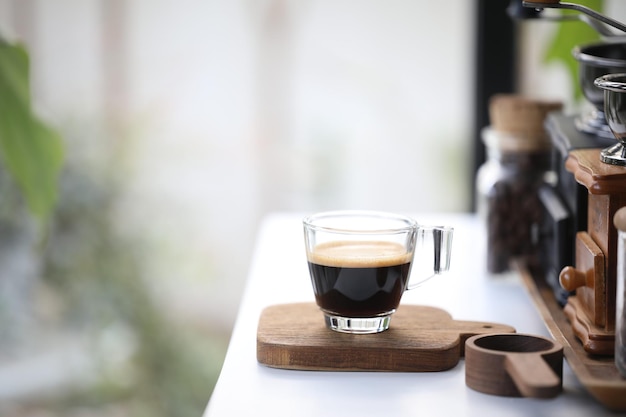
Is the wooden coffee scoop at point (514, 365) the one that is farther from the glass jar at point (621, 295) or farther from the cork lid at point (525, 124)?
the cork lid at point (525, 124)

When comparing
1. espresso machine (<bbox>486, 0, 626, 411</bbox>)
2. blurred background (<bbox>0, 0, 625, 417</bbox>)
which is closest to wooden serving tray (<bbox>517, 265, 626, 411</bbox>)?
espresso machine (<bbox>486, 0, 626, 411</bbox>)

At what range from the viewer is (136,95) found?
2.92 metres

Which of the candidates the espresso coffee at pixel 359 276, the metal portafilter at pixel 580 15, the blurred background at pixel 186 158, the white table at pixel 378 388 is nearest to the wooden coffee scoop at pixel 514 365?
the white table at pixel 378 388

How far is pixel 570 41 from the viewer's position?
1708 millimetres

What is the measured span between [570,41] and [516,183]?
1.31ft

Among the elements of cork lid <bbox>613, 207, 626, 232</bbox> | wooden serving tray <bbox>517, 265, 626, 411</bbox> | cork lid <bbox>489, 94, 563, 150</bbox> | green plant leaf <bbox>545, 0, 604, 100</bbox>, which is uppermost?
green plant leaf <bbox>545, 0, 604, 100</bbox>

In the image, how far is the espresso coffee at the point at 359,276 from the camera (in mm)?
1075

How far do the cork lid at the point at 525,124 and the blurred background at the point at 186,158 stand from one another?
4.05 ft

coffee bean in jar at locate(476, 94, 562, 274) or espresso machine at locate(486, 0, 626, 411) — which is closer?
espresso machine at locate(486, 0, 626, 411)

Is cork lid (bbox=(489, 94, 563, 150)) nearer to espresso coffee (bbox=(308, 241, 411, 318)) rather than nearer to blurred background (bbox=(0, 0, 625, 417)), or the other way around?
espresso coffee (bbox=(308, 241, 411, 318))

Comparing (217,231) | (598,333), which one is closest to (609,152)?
(598,333)

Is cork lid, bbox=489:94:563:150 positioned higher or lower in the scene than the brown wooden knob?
higher

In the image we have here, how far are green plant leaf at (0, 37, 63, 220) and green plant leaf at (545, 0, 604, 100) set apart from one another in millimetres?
901

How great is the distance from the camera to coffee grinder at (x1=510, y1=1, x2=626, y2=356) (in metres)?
1.01
